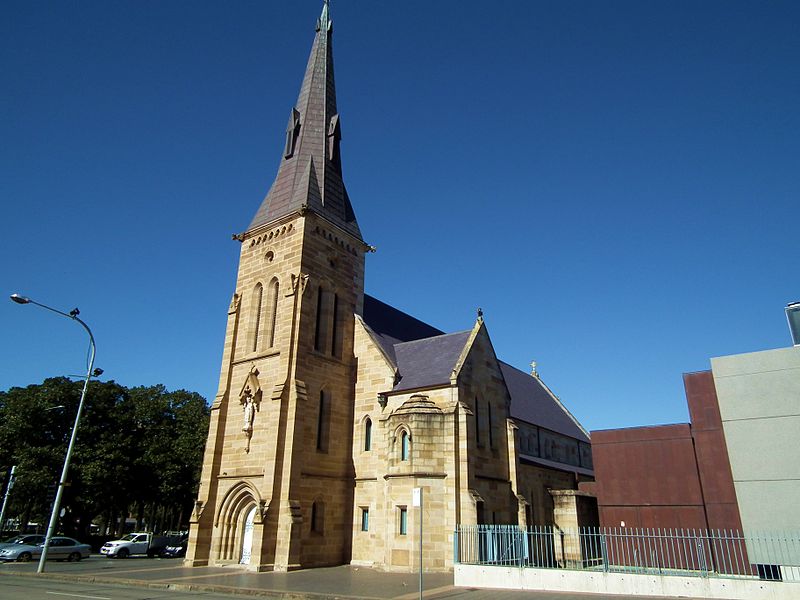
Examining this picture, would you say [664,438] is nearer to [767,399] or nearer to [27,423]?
[767,399]

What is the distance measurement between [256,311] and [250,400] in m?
5.12

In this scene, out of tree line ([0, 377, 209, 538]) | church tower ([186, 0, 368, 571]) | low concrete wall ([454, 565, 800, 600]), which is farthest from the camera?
tree line ([0, 377, 209, 538])

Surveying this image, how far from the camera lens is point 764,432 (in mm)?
16938

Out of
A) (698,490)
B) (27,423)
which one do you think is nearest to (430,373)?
(698,490)

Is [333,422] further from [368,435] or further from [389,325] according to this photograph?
[389,325]

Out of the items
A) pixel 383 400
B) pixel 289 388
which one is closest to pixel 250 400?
pixel 289 388

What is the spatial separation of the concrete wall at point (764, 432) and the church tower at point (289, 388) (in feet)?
56.1

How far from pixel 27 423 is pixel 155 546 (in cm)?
1230

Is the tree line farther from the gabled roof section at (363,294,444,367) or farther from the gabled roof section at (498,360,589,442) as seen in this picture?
the gabled roof section at (498,360,589,442)

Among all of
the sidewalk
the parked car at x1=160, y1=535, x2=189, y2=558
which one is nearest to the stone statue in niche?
the sidewalk

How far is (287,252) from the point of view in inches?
1170

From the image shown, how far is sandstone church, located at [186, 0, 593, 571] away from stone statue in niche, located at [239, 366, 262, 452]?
3.1 inches

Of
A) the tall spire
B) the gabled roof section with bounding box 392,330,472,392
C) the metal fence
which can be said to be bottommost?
the metal fence

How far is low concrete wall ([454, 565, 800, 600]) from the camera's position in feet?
48.4
